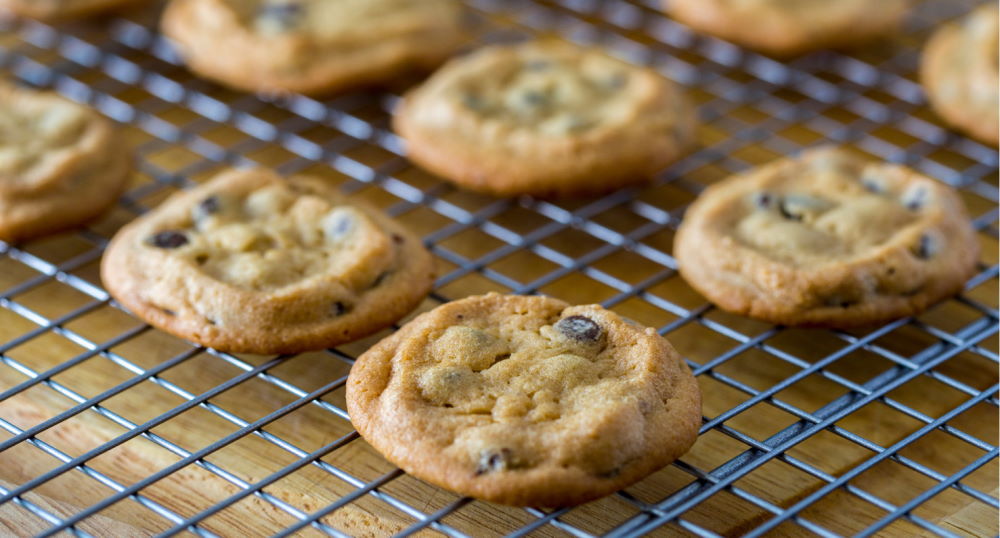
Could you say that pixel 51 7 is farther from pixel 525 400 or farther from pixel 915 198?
pixel 915 198

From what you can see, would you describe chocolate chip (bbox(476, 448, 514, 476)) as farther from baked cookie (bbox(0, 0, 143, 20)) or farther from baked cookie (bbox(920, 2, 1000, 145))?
baked cookie (bbox(0, 0, 143, 20))

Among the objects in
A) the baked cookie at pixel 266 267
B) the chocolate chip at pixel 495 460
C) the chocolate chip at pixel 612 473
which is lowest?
the chocolate chip at pixel 612 473

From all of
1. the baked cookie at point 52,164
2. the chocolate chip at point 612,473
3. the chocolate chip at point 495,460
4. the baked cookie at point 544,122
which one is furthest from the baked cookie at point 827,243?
the baked cookie at point 52,164

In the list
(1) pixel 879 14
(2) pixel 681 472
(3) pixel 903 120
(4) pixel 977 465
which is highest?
(1) pixel 879 14

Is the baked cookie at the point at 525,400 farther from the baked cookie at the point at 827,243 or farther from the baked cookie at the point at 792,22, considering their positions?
the baked cookie at the point at 792,22

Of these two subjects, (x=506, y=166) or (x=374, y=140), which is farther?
(x=374, y=140)

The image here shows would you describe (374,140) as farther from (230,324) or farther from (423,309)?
(230,324)

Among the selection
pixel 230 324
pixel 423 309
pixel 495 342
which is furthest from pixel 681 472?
pixel 230 324
